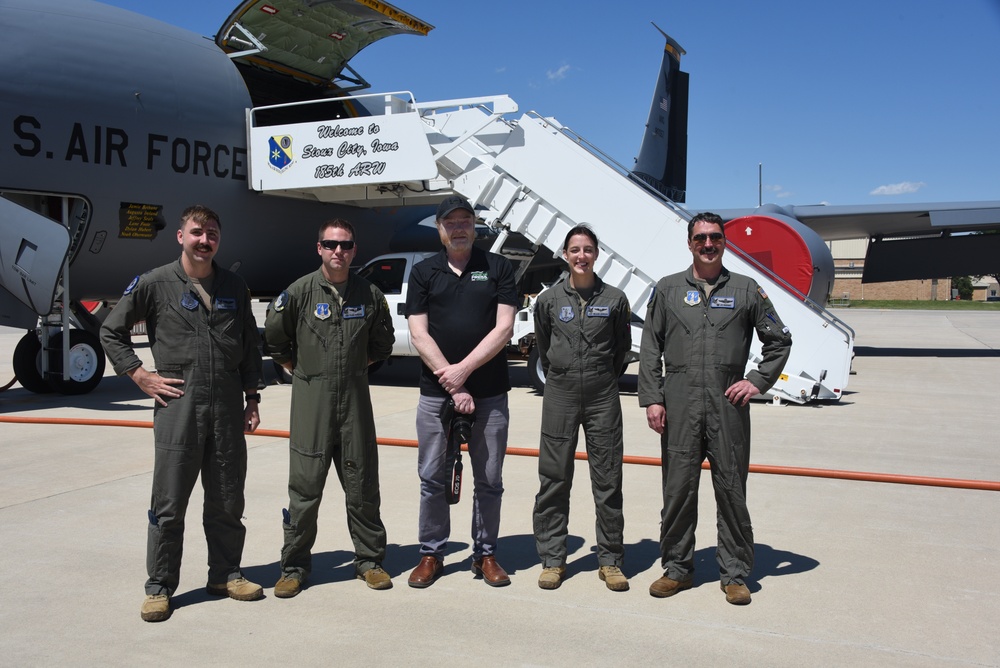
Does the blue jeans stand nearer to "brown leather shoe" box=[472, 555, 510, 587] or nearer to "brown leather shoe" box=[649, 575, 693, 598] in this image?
"brown leather shoe" box=[472, 555, 510, 587]

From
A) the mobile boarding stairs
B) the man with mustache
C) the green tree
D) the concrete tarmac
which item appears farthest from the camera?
the green tree

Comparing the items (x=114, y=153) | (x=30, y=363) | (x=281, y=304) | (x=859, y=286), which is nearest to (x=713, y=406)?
(x=281, y=304)

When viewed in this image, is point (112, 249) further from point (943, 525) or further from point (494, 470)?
point (943, 525)

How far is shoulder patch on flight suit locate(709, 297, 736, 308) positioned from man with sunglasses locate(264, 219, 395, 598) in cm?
177

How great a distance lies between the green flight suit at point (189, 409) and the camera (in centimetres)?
386

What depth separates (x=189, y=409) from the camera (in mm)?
3879

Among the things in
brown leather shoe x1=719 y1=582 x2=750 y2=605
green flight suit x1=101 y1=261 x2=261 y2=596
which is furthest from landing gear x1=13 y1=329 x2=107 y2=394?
brown leather shoe x1=719 y1=582 x2=750 y2=605

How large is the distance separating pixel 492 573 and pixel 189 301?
2.01m

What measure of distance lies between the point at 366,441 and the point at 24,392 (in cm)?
935

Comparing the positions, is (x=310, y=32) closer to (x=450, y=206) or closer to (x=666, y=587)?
(x=450, y=206)

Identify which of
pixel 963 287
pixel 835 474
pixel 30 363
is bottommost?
pixel 835 474

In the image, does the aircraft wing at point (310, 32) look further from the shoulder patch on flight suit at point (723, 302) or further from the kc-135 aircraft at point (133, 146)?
the shoulder patch on flight suit at point (723, 302)

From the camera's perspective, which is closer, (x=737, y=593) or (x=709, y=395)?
(x=737, y=593)

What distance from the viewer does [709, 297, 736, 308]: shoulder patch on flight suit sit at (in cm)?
416
